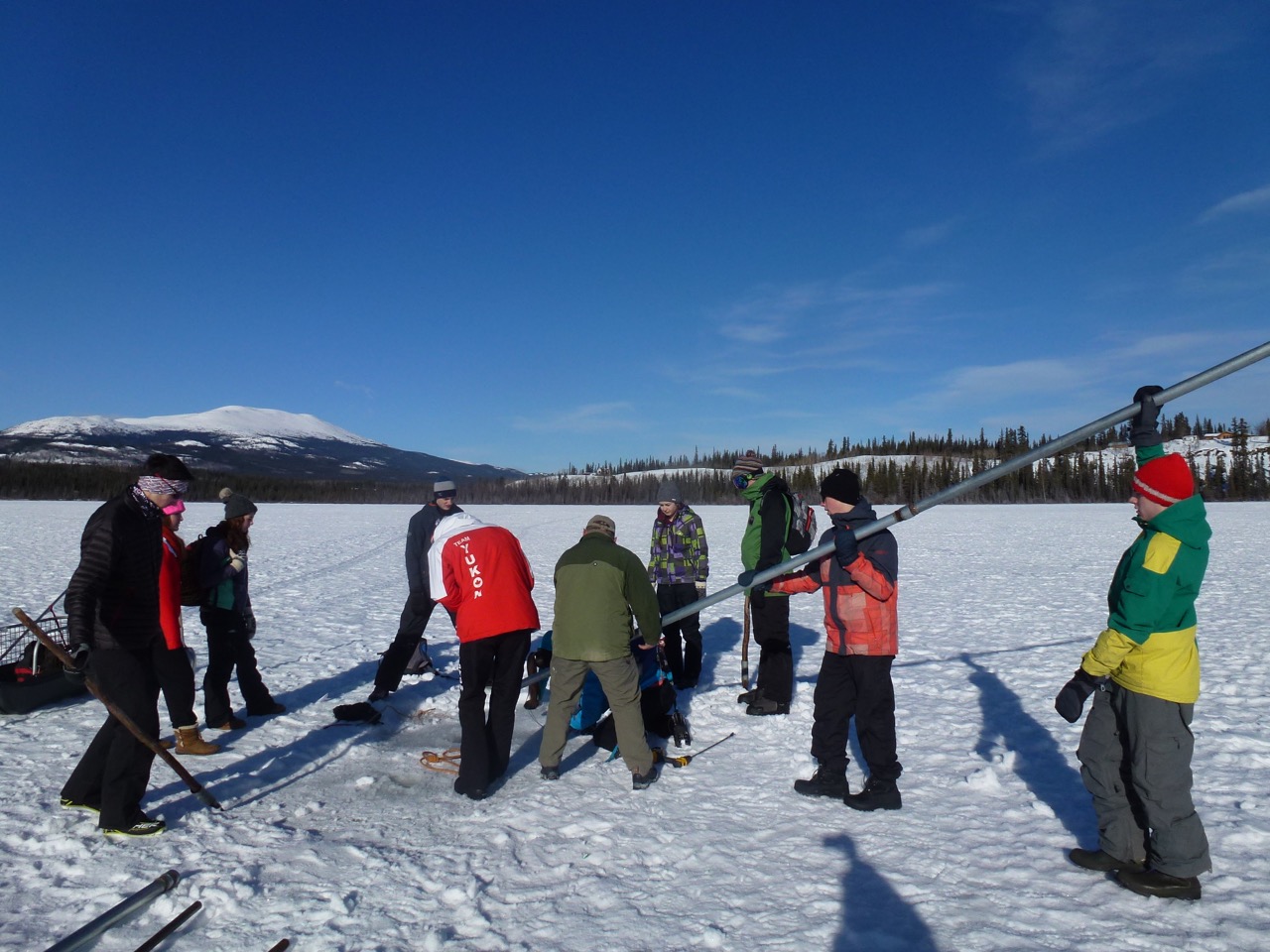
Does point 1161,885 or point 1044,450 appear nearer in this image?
point 1161,885

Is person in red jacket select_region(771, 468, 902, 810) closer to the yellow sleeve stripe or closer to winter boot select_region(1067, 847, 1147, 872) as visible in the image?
winter boot select_region(1067, 847, 1147, 872)

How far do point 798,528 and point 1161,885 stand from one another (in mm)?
3560

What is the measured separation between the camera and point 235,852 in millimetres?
4074

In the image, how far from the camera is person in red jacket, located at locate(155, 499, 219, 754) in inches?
217

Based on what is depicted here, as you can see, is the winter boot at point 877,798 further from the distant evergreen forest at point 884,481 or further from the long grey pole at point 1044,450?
the distant evergreen forest at point 884,481

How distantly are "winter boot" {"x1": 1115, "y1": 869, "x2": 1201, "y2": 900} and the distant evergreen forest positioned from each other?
4666 cm

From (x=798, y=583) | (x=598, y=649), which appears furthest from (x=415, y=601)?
(x=798, y=583)

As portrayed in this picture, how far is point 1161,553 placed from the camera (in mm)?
3465

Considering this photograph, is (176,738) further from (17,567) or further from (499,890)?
(17,567)

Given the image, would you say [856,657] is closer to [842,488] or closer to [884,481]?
[842,488]

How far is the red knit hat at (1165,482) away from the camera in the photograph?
3518 mm

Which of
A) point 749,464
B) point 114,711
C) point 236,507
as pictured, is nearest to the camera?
point 114,711

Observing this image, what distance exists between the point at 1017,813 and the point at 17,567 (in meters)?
19.9

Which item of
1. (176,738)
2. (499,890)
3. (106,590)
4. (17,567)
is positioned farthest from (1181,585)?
(17,567)
